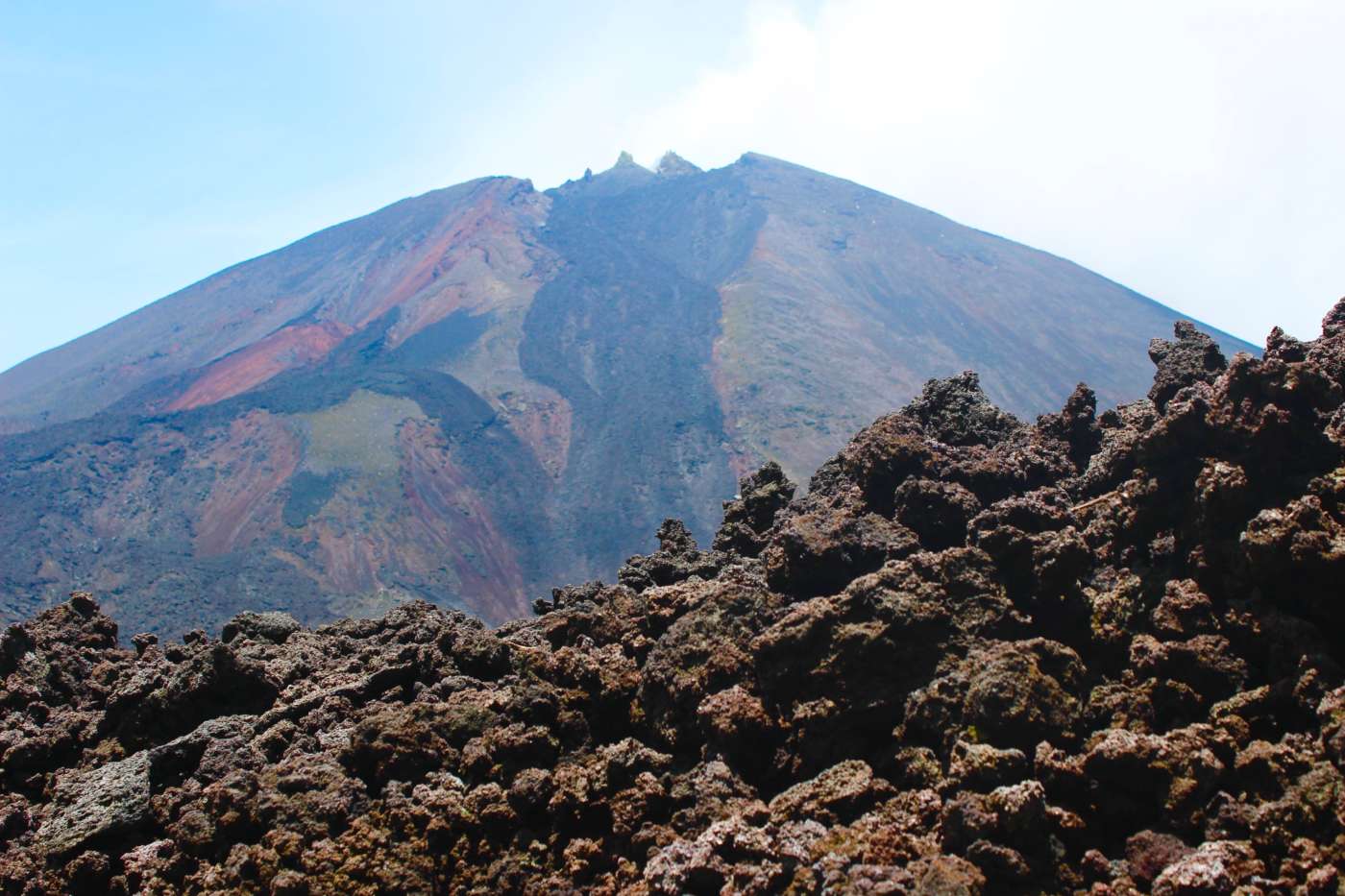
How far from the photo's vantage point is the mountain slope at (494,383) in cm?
5097

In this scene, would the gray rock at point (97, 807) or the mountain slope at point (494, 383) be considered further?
the mountain slope at point (494, 383)

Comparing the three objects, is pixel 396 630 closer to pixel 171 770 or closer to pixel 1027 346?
pixel 171 770

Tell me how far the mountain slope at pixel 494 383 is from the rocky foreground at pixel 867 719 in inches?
1475

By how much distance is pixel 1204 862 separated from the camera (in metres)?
4.50

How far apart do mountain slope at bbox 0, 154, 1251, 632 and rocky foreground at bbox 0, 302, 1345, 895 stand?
3747 centimetres

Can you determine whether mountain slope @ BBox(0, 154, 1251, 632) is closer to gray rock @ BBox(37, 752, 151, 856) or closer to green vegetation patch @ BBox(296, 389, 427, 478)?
green vegetation patch @ BBox(296, 389, 427, 478)

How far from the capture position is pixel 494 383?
2736 inches

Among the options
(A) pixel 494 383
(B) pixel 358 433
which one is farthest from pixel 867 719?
(A) pixel 494 383

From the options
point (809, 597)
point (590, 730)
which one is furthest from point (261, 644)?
point (809, 597)

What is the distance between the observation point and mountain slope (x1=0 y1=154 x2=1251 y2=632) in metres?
51.0

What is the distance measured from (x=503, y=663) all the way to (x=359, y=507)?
4636 centimetres

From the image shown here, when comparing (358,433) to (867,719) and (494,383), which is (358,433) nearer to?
(494,383)

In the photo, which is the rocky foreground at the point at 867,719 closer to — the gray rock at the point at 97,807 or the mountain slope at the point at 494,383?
the gray rock at the point at 97,807

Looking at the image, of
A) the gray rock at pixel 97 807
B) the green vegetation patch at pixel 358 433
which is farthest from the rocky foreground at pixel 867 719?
the green vegetation patch at pixel 358 433
